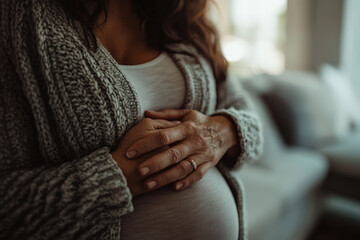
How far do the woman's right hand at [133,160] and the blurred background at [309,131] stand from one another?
1.71 feet

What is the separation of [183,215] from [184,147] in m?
0.14

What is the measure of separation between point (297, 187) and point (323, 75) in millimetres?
1167

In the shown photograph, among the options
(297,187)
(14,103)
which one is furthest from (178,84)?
(297,187)

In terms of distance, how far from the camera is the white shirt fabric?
550 mm

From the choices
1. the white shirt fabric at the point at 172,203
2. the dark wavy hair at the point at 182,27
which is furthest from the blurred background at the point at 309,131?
the white shirt fabric at the point at 172,203

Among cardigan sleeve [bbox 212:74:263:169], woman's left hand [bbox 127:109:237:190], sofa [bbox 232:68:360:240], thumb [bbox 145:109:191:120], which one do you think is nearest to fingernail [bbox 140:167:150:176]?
woman's left hand [bbox 127:109:237:190]

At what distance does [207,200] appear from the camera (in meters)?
0.61

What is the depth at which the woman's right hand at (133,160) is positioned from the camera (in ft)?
1.73

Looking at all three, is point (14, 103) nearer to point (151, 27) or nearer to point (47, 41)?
point (47, 41)

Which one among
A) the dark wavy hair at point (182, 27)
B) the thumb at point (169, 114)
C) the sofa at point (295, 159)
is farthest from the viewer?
the sofa at point (295, 159)

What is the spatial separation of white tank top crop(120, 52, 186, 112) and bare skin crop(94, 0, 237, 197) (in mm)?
29

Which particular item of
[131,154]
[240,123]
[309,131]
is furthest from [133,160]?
[309,131]

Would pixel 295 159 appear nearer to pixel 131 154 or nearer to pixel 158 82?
pixel 158 82

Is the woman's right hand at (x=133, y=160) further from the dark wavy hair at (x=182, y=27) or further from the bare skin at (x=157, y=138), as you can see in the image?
the dark wavy hair at (x=182, y=27)
